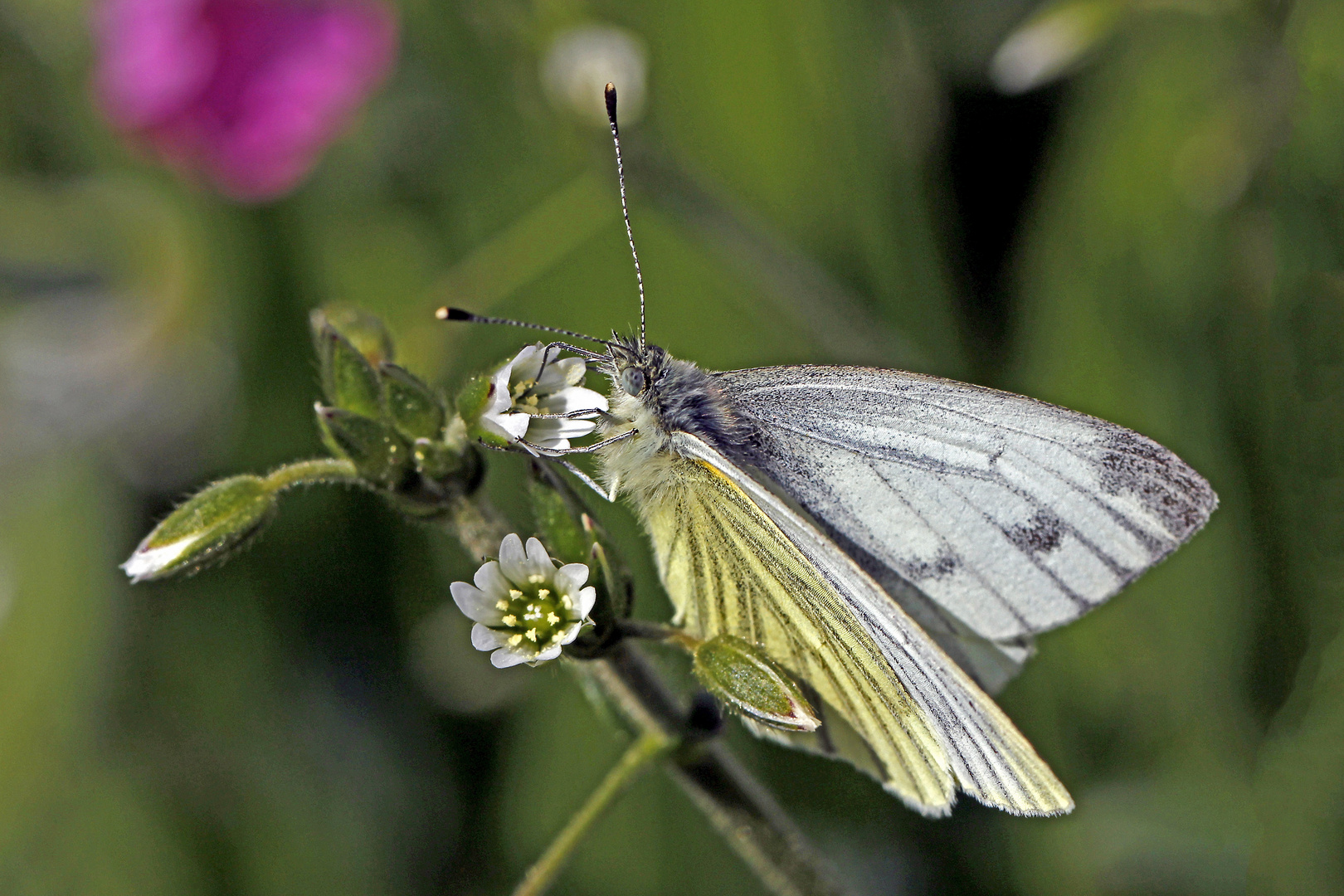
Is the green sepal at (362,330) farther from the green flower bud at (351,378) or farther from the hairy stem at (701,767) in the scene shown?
the hairy stem at (701,767)

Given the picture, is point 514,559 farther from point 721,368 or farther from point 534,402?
point 721,368

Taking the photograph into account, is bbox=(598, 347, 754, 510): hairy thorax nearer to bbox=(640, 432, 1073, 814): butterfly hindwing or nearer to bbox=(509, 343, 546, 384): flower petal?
bbox=(640, 432, 1073, 814): butterfly hindwing

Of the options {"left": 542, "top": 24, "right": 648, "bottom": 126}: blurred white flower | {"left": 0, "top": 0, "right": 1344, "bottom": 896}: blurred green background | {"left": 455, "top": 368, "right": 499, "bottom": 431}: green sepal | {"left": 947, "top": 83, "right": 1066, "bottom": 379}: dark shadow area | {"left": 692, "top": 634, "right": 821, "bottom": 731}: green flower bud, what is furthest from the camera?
{"left": 947, "top": 83, "right": 1066, "bottom": 379}: dark shadow area

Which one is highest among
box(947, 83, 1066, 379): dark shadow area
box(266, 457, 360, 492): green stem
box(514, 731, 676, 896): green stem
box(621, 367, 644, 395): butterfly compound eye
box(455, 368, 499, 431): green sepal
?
box(947, 83, 1066, 379): dark shadow area

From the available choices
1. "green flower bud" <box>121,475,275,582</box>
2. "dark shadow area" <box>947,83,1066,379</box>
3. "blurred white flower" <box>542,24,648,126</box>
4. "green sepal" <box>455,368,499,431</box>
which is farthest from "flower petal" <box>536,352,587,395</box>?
"dark shadow area" <box>947,83,1066,379</box>

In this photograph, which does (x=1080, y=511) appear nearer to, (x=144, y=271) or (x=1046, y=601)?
(x=1046, y=601)

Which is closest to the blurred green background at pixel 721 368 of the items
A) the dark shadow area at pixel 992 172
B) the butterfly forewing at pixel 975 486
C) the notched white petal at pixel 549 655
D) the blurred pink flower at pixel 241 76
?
the dark shadow area at pixel 992 172
